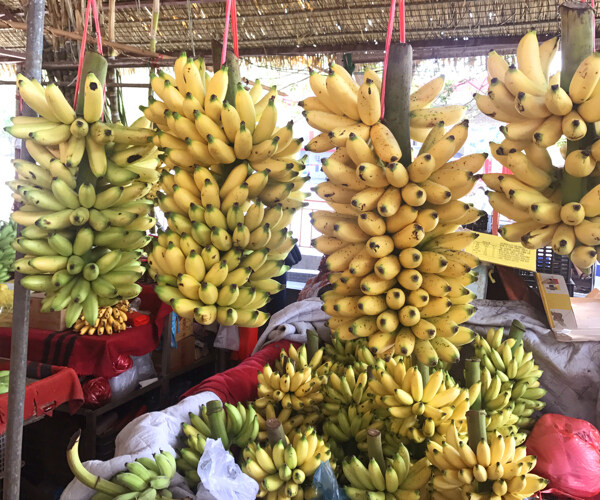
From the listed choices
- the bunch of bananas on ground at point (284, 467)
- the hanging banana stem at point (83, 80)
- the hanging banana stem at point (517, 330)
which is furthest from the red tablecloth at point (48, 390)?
the hanging banana stem at point (517, 330)

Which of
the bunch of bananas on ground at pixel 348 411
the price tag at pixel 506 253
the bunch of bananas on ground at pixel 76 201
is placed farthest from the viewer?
the price tag at pixel 506 253

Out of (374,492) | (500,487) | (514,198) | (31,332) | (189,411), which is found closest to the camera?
(514,198)

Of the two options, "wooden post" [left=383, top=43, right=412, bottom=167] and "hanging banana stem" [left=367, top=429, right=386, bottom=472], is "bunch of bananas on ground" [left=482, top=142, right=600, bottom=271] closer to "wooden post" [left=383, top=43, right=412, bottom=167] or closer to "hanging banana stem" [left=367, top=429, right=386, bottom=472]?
"wooden post" [left=383, top=43, right=412, bottom=167]

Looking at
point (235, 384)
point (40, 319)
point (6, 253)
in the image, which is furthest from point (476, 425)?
point (6, 253)

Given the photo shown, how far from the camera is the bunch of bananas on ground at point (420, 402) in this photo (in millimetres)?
1790

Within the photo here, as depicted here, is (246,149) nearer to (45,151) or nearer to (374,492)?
(45,151)

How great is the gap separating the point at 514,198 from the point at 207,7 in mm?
3132

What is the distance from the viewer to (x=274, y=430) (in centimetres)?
161

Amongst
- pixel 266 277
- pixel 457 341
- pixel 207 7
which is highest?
pixel 207 7

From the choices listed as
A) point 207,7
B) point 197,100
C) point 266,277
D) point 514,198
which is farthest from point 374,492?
point 207,7

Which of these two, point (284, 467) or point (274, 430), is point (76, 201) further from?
point (284, 467)

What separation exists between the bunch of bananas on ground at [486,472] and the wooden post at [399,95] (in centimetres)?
99

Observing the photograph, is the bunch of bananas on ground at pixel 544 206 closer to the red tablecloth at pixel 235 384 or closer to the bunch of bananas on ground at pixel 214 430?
the bunch of bananas on ground at pixel 214 430

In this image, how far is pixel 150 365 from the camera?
3.66m
